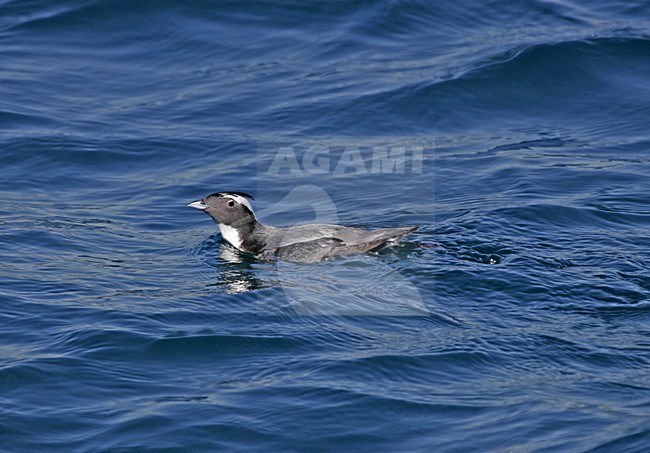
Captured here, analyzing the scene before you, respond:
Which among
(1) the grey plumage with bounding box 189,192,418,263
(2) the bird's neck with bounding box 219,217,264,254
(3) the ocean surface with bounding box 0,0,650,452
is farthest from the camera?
(2) the bird's neck with bounding box 219,217,264,254

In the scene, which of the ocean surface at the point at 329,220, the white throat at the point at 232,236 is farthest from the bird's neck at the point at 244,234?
the ocean surface at the point at 329,220

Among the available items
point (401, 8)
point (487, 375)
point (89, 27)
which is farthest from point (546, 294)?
point (89, 27)

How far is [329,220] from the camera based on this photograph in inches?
508

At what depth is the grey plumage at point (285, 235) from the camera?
37.7 feet

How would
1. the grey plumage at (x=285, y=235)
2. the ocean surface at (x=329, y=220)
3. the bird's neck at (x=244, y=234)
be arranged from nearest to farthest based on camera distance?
the ocean surface at (x=329, y=220), the grey plumage at (x=285, y=235), the bird's neck at (x=244, y=234)

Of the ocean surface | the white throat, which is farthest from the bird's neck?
the ocean surface

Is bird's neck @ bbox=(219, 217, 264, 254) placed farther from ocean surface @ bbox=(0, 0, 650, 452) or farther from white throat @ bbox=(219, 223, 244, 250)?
ocean surface @ bbox=(0, 0, 650, 452)

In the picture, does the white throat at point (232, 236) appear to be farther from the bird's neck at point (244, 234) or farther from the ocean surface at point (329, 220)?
the ocean surface at point (329, 220)

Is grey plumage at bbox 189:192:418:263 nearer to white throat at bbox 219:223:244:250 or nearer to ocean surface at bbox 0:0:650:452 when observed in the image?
white throat at bbox 219:223:244:250


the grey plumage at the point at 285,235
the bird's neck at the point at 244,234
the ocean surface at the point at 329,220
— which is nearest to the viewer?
the ocean surface at the point at 329,220

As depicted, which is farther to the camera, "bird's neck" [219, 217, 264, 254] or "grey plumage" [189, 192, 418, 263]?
"bird's neck" [219, 217, 264, 254]

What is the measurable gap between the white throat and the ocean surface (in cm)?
15

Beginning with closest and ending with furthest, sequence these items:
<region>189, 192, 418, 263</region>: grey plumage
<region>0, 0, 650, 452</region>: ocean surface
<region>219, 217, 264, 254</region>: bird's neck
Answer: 1. <region>0, 0, 650, 452</region>: ocean surface
2. <region>189, 192, 418, 263</region>: grey plumage
3. <region>219, 217, 264, 254</region>: bird's neck

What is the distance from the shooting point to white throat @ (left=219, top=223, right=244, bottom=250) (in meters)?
12.2
